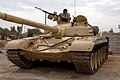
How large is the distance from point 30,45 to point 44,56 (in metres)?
1.13

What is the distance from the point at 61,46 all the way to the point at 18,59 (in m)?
1.68

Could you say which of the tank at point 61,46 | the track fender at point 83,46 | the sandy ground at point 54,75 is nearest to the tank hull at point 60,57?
the tank at point 61,46

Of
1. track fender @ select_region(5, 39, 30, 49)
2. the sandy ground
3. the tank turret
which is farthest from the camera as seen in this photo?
the tank turret

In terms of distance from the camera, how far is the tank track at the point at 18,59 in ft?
33.1

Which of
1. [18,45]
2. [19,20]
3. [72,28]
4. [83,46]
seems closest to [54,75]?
[83,46]

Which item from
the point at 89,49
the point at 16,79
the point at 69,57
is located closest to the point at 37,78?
the point at 16,79

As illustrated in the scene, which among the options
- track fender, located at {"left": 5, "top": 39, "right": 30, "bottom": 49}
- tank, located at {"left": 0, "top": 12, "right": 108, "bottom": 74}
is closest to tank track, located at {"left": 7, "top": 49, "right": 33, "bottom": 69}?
tank, located at {"left": 0, "top": 12, "right": 108, "bottom": 74}

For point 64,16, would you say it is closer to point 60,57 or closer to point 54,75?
point 60,57

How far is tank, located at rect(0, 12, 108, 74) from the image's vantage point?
8.79m

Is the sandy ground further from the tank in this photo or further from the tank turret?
the tank turret

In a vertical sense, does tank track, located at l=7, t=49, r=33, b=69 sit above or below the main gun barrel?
below

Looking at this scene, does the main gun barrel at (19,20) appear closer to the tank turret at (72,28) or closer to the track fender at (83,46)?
the tank turret at (72,28)

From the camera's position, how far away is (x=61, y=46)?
9.89m

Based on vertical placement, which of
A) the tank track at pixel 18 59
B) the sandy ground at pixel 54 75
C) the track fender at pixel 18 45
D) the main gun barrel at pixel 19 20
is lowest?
the sandy ground at pixel 54 75
